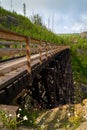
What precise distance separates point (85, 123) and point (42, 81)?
9769mm

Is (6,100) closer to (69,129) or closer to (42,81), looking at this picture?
(69,129)

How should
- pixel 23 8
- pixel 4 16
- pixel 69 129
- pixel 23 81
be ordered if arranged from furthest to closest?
pixel 23 8 < pixel 4 16 < pixel 23 81 < pixel 69 129

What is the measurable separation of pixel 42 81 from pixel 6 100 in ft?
27.7

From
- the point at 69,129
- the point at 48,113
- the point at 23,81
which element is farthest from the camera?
the point at 23,81

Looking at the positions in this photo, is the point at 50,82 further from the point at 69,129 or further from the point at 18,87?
the point at 69,129

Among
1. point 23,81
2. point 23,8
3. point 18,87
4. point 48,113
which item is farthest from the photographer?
point 23,8

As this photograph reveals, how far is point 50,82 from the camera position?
15.6 m

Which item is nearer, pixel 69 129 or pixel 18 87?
pixel 69 129

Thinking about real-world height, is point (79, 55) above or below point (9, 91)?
below

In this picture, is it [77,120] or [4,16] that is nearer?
[77,120]

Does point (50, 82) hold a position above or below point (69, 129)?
below

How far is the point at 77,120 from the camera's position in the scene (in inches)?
211

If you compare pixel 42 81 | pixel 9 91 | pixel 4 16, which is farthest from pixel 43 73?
pixel 4 16

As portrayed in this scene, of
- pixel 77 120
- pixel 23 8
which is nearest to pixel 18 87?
pixel 77 120
